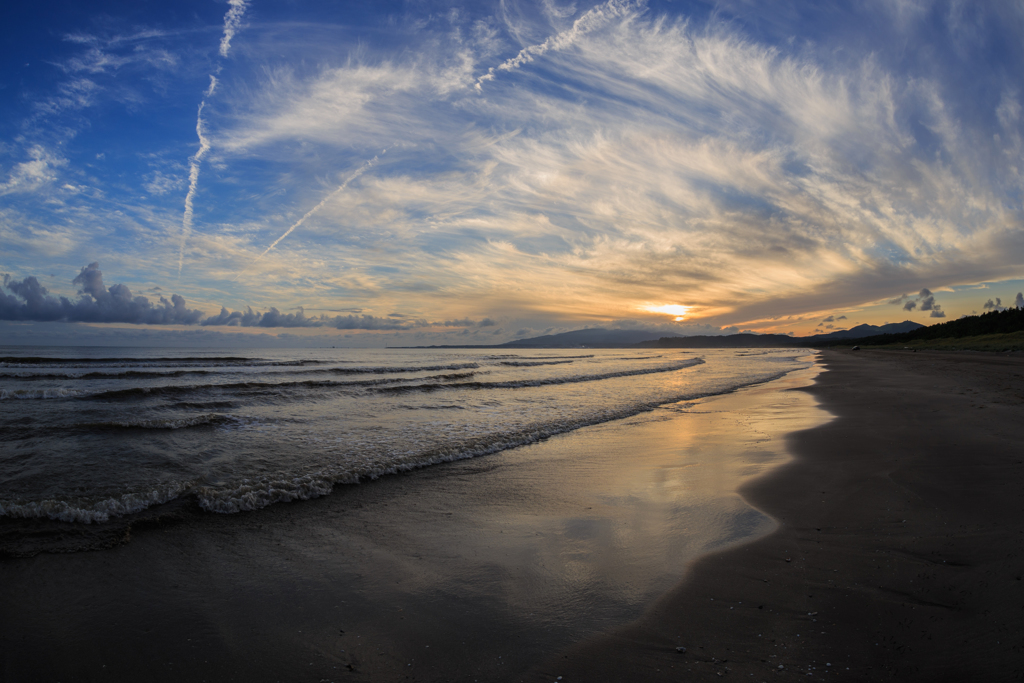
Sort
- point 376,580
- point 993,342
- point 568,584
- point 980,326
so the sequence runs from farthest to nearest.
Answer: point 980,326, point 993,342, point 376,580, point 568,584

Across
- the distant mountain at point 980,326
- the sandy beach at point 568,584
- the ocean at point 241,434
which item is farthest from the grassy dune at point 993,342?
the sandy beach at point 568,584

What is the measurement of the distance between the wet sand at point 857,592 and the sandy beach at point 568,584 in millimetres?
21

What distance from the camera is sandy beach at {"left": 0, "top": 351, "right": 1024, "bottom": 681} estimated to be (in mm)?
3180

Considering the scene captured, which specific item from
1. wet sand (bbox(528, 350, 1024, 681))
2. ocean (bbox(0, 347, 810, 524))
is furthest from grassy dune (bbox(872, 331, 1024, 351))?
wet sand (bbox(528, 350, 1024, 681))

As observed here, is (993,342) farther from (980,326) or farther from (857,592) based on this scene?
(857,592)

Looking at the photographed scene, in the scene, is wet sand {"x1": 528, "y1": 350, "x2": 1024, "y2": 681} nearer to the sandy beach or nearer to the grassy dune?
the sandy beach

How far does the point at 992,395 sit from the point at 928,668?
58.7ft

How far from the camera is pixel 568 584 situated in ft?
14.2

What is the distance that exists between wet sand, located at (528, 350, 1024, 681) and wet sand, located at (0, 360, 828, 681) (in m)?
0.35

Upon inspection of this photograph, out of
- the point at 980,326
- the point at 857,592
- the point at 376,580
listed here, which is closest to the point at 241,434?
the point at 376,580

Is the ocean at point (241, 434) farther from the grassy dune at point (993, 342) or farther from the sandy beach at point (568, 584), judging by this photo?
the grassy dune at point (993, 342)

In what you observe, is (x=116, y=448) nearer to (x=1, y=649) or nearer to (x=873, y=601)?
(x=1, y=649)

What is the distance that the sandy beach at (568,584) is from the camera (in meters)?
3.18

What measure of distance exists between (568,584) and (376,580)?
1978 mm
